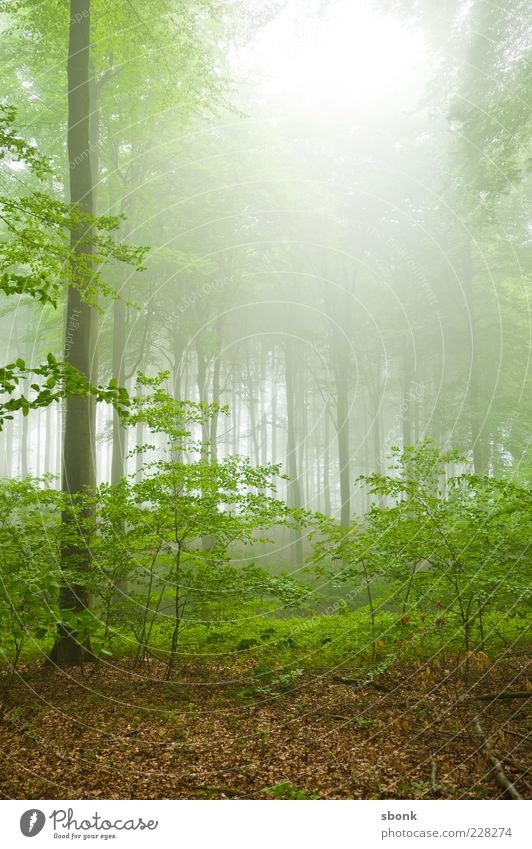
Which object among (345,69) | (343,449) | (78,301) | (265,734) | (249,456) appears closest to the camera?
(265,734)

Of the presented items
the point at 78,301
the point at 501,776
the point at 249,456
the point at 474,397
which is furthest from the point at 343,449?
the point at 501,776

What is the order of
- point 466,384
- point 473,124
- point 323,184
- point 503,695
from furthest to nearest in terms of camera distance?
1. point 466,384
2. point 323,184
3. point 473,124
4. point 503,695

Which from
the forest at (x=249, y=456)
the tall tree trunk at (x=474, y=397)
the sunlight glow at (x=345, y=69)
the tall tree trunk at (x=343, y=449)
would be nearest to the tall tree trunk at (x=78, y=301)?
the forest at (x=249, y=456)

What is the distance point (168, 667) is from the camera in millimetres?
6688

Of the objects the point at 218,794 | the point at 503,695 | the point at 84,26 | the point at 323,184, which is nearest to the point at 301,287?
the point at 323,184

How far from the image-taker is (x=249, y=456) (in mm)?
8781

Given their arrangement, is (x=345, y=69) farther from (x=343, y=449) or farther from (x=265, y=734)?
(x=265, y=734)

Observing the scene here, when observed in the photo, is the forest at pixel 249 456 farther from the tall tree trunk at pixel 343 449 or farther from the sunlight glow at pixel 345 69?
the tall tree trunk at pixel 343 449

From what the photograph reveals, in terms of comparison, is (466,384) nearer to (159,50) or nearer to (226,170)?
(226,170)

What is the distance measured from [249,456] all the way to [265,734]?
4554mm

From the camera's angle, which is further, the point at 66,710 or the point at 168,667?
the point at 168,667

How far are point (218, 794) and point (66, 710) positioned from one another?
2.35m
